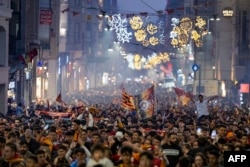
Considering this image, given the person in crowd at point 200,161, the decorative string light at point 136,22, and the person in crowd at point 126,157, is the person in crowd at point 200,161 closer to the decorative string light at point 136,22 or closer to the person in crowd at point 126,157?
the person in crowd at point 126,157

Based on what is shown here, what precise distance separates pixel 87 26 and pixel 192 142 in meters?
127

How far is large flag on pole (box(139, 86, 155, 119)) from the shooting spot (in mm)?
31047

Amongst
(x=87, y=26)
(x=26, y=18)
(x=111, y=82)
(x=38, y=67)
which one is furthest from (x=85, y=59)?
(x=26, y=18)

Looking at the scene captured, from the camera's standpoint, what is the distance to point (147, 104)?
3122 cm

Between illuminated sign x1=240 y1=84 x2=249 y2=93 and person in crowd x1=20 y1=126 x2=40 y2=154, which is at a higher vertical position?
illuminated sign x1=240 y1=84 x2=249 y2=93

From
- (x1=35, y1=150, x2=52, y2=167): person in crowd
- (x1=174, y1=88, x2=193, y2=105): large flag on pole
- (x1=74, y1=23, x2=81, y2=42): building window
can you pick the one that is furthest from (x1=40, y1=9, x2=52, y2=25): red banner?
(x1=74, y1=23, x2=81, y2=42): building window

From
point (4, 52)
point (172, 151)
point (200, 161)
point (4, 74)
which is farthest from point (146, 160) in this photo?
point (4, 52)

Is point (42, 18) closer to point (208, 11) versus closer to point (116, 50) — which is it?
point (208, 11)

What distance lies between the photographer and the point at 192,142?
17453 mm

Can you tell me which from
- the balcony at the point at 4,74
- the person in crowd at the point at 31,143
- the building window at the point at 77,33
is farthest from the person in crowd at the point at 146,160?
the building window at the point at 77,33

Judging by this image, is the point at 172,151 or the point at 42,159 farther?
the point at 172,151

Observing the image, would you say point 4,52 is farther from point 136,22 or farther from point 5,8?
point 136,22

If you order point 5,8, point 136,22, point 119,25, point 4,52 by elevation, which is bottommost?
point 4,52

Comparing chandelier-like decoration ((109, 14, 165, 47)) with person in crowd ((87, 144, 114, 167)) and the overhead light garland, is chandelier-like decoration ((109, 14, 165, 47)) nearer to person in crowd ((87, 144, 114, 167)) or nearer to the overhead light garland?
the overhead light garland
